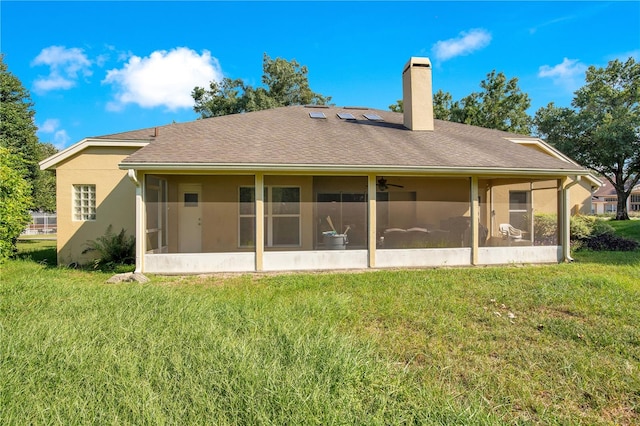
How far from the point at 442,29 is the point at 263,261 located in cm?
1079

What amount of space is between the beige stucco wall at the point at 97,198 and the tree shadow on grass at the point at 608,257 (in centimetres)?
1285

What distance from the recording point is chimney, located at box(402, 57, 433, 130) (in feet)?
38.5

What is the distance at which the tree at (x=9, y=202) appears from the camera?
8.34m

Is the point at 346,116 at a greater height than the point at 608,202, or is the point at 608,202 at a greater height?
the point at 346,116

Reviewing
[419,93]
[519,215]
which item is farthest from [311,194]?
[519,215]

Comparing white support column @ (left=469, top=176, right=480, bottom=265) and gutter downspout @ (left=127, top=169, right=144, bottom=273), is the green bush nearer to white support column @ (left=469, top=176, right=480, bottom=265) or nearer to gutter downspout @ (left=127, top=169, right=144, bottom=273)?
white support column @ (left=469, top=176, right=480, bottom=265)

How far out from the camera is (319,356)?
3.29m

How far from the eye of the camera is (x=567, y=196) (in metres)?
9.30

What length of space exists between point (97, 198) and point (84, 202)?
0.51 meters

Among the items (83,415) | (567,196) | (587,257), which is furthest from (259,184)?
(587,257)

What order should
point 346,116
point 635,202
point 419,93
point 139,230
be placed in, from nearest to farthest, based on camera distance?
point 139,230 < point 419,93 < point 346,116 < point 635,202

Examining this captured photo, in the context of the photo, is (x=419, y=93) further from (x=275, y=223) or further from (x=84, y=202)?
(x=84, y=202)

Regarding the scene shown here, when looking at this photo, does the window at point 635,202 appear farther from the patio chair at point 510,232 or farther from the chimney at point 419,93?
the chimney at point 419,93

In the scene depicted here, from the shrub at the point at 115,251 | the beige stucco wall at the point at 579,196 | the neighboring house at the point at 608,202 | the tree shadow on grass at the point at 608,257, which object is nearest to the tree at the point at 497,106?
the beige stucco wall at the point at 579,196
